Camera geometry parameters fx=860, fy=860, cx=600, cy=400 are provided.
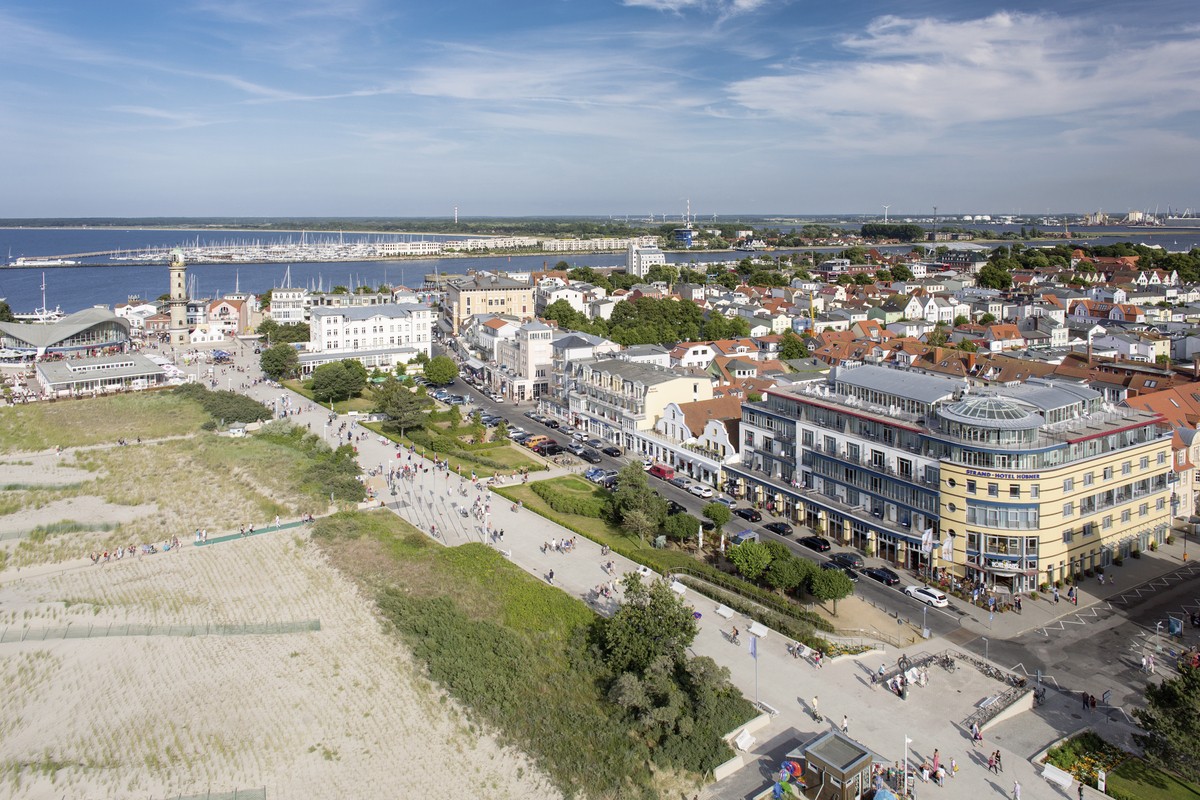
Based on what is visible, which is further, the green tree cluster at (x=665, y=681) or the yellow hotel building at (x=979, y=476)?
the yellow hotel building at (x=979, y=476)

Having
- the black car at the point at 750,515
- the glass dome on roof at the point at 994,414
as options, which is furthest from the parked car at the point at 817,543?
the glass dome on roof at the point at 994,414

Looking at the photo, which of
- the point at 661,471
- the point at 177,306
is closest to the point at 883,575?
the point at 661,471

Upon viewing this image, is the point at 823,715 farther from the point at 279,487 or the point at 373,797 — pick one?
the point at 279,487

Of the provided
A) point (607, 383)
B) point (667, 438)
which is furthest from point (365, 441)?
point (667, 438)

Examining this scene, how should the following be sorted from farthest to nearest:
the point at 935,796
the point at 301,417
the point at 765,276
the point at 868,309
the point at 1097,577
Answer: the point at 765,276, the point at 868,309, the point at 301,417, the point at 1097,577, the point at 935,796

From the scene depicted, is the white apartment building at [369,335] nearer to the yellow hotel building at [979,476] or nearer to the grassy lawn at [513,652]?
the grassy lawn at [513,652]

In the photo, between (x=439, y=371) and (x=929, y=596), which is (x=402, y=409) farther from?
(x=929, y=596)

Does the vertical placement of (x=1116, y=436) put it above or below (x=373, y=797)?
above

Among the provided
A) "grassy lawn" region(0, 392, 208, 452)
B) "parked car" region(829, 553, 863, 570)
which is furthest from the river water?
"parked car" region(829, 553, 863, 570)
